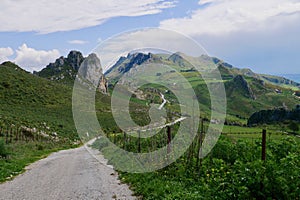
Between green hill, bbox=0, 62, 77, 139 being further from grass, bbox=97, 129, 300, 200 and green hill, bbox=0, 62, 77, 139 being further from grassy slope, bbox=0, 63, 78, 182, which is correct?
grass, bbox=97, 129, 300, 200

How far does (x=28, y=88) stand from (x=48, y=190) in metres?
76.2

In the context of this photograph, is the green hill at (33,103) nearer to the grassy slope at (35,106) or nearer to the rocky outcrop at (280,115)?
the grassy slope at (35,106)

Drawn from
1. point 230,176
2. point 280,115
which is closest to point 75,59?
point 280,115

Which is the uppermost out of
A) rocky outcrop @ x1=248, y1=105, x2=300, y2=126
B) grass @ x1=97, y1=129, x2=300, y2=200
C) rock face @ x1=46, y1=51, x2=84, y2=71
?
rock face @ x1=46, y1=51, x2=84, y2=71

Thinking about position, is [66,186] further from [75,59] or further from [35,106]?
[75,59]

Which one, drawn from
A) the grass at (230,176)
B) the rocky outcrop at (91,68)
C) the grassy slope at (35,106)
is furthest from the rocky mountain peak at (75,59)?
the grass at (230,176)

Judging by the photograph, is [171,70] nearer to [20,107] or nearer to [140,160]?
[140,160]

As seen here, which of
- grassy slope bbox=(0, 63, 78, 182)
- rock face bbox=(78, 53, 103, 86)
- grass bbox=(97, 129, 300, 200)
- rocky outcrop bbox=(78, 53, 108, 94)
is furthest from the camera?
grassy slope bbox=(0, 63, 78, 182)

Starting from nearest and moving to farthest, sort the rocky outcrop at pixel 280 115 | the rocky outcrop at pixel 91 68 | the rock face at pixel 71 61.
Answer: the rocky outcrop at pixel 91 68
the rocky outcrop at pixel 280 115
the rock face at pixel 71 61

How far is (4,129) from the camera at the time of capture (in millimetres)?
45969

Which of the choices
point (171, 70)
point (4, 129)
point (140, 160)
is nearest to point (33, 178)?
point (140, 160)

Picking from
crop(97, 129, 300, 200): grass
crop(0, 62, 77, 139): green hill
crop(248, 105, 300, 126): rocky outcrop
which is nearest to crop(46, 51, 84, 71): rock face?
crop(0, 62, 77, 139): green hill

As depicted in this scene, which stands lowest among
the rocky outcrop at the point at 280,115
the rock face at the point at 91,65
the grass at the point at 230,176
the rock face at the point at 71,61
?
the rocky outcrop at the point at 280,115

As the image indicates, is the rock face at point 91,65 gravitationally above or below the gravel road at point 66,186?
above
